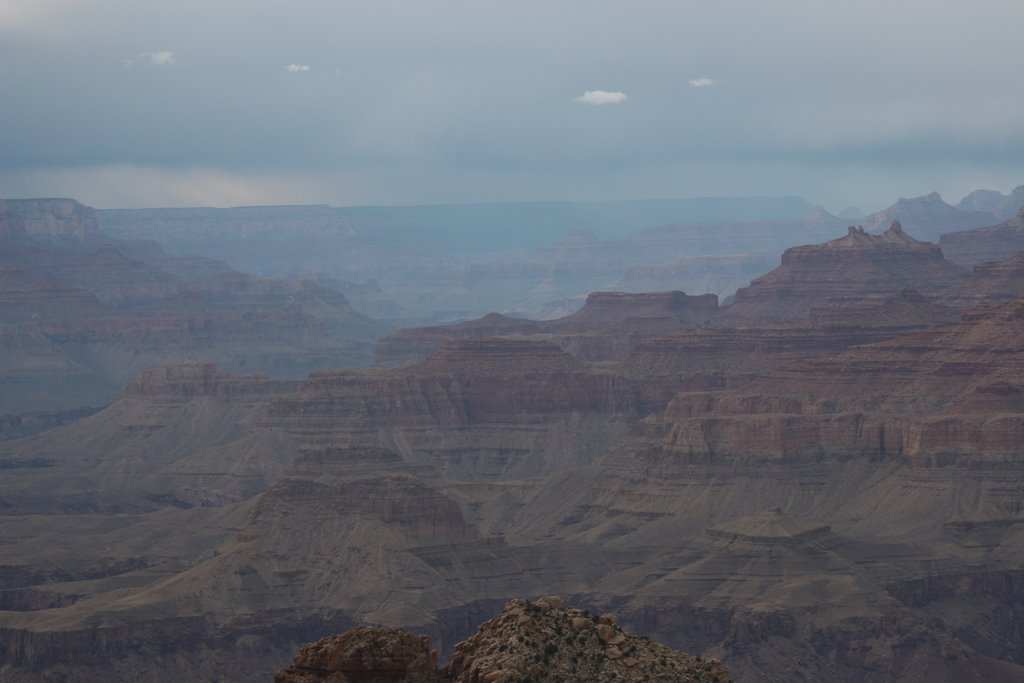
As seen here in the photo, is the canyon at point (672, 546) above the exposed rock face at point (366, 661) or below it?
below

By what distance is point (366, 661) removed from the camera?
4188 centimetres

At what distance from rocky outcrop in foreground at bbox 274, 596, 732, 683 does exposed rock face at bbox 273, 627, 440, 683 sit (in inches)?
0.7

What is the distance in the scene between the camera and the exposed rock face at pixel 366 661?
4184 centimetres

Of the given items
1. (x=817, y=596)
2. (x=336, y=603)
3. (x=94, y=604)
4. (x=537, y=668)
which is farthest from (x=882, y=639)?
(x=537, y=668)

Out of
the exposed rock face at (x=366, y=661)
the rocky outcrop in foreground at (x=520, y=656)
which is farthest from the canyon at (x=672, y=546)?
the rocky outcrop in foreground at (x=520, y=656)

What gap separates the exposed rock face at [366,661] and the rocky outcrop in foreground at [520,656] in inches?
0.7

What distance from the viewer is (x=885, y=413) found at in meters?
172

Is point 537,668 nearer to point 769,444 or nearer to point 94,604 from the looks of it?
point 94,604

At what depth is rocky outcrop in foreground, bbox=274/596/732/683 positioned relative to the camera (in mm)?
39969

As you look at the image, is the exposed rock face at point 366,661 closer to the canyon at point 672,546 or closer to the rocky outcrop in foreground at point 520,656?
the rocky outcrop in foreground at point 520,656

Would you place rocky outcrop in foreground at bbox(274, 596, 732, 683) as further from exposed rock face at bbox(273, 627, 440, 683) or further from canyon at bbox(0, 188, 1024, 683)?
canyon at bbox(0, 188, 1024, 683)

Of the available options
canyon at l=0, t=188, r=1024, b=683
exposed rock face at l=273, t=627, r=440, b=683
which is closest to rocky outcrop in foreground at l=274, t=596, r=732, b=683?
exposed rock face at l=273, t=627, r=440, b=683

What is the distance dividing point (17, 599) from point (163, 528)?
2782cm

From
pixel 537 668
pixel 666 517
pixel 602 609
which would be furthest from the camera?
pixel 666 517
